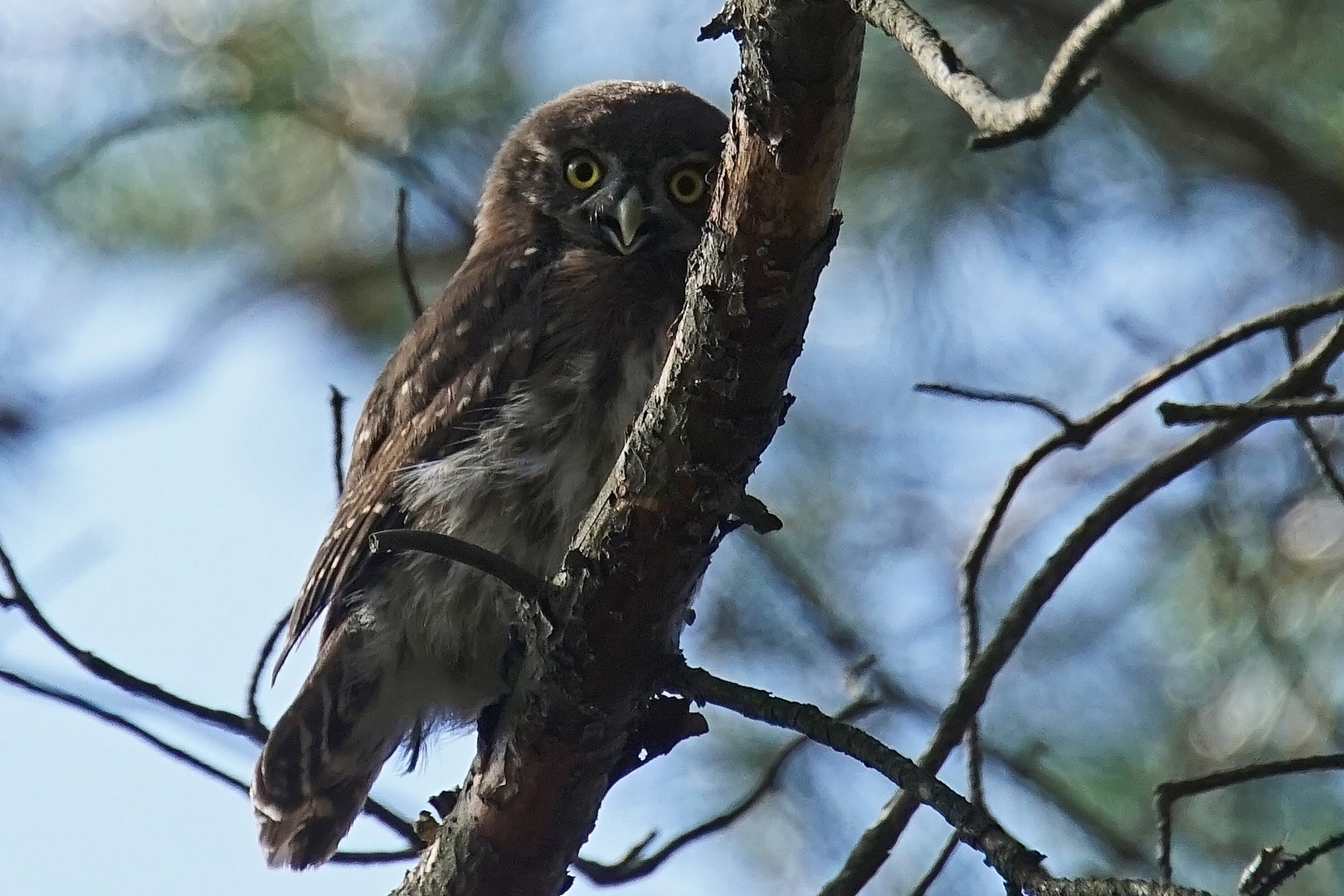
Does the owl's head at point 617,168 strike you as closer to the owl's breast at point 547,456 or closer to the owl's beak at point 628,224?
the owl's beak at point 628,224

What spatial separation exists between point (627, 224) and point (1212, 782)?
86.7 inches

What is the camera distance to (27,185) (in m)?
5.54

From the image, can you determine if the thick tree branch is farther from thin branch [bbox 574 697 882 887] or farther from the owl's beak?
thin branch [bbox 574 697 882 887]

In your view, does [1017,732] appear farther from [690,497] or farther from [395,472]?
[690,497]

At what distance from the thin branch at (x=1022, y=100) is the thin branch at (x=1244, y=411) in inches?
31.0

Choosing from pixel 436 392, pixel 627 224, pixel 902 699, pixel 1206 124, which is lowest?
pixel 436 392

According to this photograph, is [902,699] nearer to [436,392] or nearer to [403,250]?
[436,392]

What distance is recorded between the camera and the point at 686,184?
4.53 m

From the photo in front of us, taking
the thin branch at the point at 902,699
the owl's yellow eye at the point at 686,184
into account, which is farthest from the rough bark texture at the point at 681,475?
the owl's yellow eye at the point at 686,184

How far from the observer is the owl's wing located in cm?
402

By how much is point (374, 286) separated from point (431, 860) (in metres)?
3.26

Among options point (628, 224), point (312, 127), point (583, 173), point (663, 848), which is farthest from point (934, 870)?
point (312, 127)

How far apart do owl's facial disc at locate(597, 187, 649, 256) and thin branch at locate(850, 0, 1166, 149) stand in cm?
226

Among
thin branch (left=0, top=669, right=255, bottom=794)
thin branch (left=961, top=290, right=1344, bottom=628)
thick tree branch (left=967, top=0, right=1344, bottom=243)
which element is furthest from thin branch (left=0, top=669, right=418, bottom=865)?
thick tree branch (left=967, top=0, right=1344, bottom=243)
